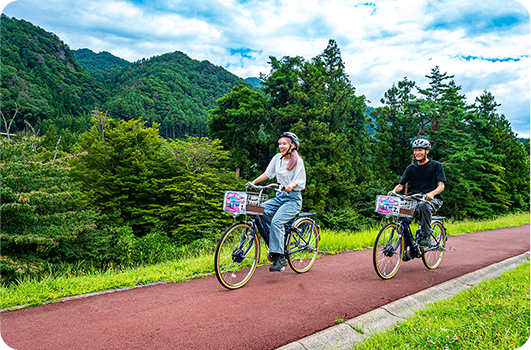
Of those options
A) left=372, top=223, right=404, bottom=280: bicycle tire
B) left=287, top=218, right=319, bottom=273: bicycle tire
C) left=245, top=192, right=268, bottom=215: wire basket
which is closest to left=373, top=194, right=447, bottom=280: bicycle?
left=372, top=223, right=404, bottom=280: bicycle tire

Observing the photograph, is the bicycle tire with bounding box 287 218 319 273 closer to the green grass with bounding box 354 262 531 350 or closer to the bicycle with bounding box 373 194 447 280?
the bicycle with bounding box 373 194 447 280

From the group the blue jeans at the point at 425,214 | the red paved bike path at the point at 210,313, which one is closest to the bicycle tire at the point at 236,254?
the red paved bike path at the point at 210,313

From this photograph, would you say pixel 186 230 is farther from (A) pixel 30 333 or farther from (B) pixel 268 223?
(A) pixel 30 333

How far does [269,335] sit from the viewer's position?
265 centimetres

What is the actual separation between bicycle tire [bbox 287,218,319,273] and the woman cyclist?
0.31 meters

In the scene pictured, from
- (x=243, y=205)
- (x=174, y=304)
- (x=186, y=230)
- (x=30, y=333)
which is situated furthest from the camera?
(x=186, y=230)

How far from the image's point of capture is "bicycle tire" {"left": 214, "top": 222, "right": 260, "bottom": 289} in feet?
12.2

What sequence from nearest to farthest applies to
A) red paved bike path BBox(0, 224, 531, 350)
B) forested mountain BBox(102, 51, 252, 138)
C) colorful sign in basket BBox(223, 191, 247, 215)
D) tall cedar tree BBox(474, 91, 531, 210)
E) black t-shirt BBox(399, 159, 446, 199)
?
red paved bike path BBox(0, 224, 531, 350)
colorful sign in basket BBox(223, 191, 247, 215)
black t-shirt BBox(399, 159, 446, 199)
tall cedar tree BBox(474, 91, 531, 210)
forested mountain BBox(102, 51, 252, 138)

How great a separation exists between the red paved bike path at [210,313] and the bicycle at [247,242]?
0.66 feet

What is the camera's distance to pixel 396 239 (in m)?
4.45

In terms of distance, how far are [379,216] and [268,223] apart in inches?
771

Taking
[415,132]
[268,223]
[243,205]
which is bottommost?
[268,223]

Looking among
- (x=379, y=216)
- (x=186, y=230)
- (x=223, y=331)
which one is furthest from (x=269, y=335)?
(x=379, y=216)

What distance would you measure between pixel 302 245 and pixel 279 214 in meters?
0.85
